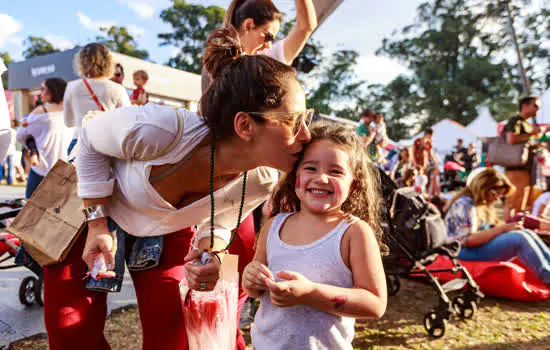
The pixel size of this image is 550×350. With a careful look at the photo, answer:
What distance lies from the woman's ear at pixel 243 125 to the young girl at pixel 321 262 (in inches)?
8.3

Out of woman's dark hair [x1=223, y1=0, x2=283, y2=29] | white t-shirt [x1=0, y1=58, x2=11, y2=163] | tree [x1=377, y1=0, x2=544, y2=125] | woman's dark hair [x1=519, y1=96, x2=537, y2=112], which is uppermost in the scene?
tree [x1=377, y1=0, x2=544, y2=125]

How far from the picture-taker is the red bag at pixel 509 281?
354 centimetres

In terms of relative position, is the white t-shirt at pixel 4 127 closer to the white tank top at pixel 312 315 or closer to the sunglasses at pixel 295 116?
the sunglasses at pixel 295 116

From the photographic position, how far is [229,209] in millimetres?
1665

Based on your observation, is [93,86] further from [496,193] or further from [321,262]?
[496,193]

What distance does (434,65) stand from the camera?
37188 mm

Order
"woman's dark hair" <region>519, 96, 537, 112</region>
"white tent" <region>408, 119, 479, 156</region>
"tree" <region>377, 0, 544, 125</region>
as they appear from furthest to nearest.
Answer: "tree" <region>377, 0, 544, 125</region>
"white tent" <region>408, 119, 479, 156</region>
"woman's dark hair" <region>519, 96, 537, 112</region>

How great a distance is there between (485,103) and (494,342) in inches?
1423

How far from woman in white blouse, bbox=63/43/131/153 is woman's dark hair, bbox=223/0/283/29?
5.07ft

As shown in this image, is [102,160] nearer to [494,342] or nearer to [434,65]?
[494,342]

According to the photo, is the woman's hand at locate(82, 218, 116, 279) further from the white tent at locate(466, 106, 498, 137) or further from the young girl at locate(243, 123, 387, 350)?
the white tent at locate(466, 106, 498, 137)

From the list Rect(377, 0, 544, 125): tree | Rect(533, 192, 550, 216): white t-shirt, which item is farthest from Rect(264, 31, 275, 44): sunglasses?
Rect(377, 0, 544, 125): tree

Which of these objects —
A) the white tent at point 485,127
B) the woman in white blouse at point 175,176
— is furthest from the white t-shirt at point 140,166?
the white tent at point 485,127

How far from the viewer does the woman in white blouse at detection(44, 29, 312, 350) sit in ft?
4.17
